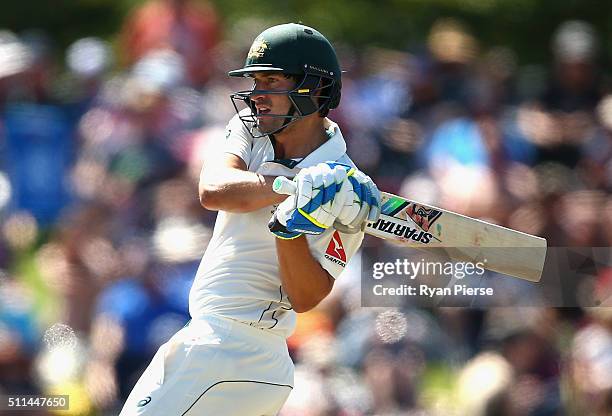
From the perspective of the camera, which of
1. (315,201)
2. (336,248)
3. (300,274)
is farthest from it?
(336,248)

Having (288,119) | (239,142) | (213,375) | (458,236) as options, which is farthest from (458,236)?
(213,375)

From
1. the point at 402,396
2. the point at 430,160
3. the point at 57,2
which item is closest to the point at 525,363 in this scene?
the point at 402,396

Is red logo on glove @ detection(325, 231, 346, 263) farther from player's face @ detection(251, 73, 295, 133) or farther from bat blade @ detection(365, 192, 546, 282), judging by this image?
player's face @ detection(251, 73, 295, 133)

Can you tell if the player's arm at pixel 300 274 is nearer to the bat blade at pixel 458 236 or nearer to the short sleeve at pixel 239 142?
the bat blade at pixel 458 236

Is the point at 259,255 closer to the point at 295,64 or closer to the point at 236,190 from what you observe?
the point at 236,190

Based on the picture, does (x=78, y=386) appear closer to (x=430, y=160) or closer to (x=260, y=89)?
(x=430, y=160)

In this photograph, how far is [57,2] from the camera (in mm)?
8008

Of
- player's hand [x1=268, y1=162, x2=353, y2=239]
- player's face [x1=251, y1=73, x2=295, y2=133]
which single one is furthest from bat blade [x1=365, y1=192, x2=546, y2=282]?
player's face [x1=251, y1=73, x2=295, y2=133]

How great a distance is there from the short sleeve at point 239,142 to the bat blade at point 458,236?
47 centimetres

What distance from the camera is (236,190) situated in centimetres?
339

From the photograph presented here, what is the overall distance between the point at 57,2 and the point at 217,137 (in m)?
2.15

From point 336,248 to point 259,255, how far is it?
0.25m

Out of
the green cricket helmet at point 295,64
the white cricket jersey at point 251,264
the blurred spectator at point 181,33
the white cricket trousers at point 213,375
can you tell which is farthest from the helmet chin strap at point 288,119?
the blurred spectator at point 181,33

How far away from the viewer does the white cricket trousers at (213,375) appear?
3.39 m
